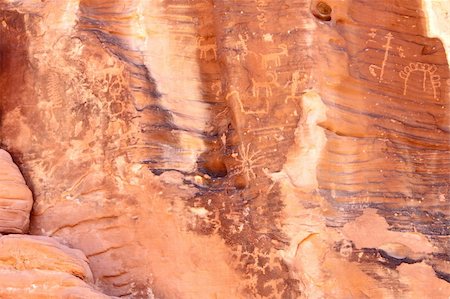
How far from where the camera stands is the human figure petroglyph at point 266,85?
222 inches

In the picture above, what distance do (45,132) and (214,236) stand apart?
5.25ft

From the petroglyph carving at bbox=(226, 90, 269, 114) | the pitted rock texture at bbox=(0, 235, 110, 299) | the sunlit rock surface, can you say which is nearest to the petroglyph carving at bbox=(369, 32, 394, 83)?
the sunlit rock surface

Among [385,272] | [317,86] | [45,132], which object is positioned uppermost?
[317,86]

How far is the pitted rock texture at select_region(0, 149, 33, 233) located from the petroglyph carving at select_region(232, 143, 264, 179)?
161cm

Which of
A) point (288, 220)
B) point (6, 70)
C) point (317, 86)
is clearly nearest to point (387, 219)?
point (288, 220)

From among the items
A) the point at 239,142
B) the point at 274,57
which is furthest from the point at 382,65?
the point at 239,142

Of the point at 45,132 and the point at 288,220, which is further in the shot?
the point at 45,132

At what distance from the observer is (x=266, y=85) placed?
223 inches

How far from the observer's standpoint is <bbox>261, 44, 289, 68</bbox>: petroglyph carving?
5641 millimetres

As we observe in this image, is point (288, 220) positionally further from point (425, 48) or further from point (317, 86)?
point (425, 48)

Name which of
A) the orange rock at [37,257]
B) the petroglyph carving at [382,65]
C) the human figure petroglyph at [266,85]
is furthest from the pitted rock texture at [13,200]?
the petroglyph carving at [382,65]

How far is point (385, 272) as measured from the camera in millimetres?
5195

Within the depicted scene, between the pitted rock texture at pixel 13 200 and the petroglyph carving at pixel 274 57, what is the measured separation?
2.04 m

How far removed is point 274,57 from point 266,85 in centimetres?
22
